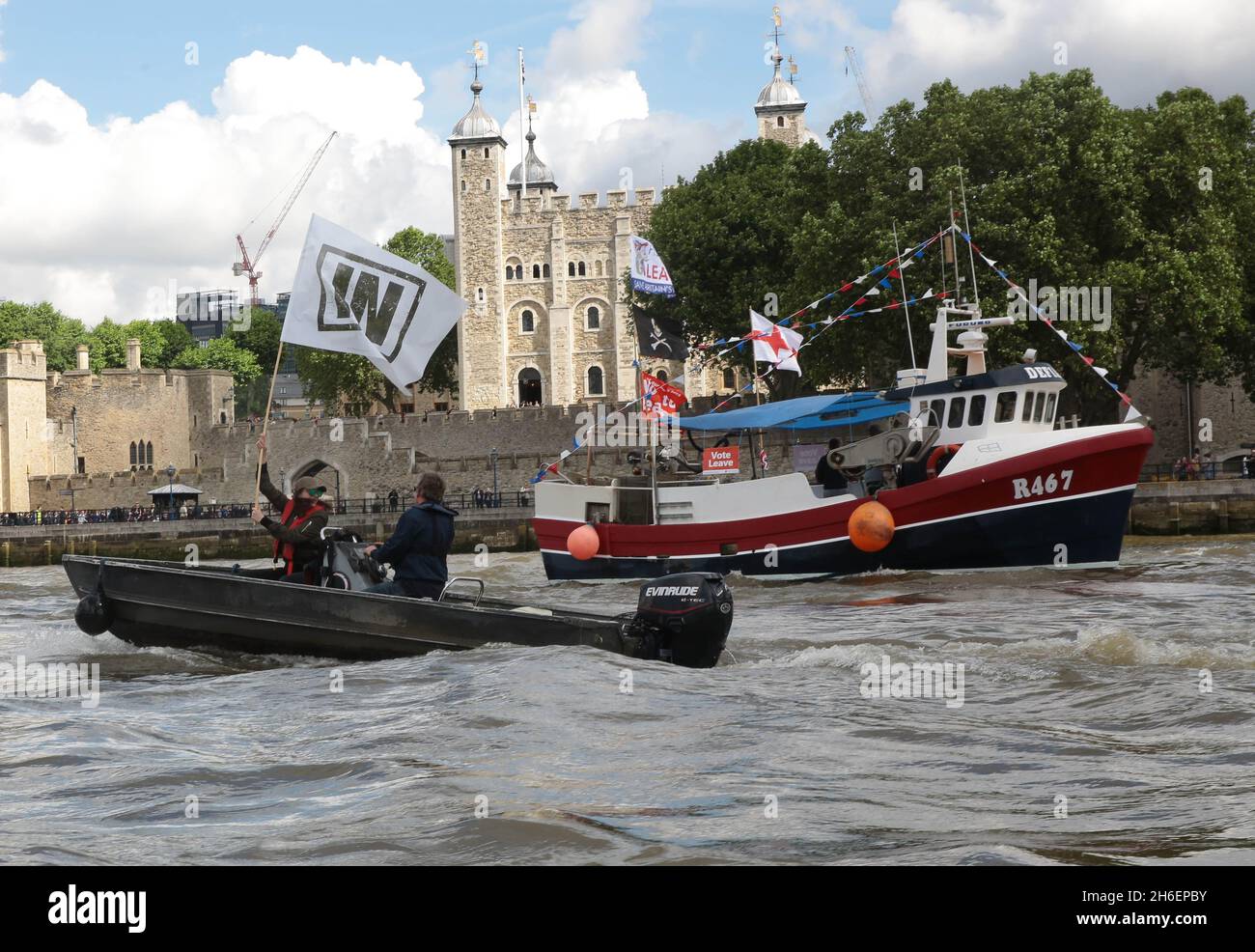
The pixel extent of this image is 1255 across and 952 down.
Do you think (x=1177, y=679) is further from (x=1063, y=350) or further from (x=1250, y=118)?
(x=1250, y=118)

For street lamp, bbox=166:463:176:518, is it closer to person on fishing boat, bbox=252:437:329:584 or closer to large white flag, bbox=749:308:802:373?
large white flag, bbox=749:308:802:373

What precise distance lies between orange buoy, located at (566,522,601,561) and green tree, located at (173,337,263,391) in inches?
2636

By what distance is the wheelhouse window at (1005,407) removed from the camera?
21.2m

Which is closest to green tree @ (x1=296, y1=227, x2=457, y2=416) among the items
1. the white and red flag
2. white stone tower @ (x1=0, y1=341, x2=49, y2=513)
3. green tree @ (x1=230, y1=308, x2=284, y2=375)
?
white stone tower @ (x1=0, y1=341, x2=49, y2=513)

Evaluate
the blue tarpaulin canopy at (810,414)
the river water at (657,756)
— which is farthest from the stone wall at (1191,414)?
the river water at (657,756)

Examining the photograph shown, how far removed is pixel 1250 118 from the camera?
37750 mm

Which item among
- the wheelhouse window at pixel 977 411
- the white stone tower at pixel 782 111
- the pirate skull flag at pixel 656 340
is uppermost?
the white stone tower at pixel 782 111

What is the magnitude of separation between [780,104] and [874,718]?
6701 centimetres

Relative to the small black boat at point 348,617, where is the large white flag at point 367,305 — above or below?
above

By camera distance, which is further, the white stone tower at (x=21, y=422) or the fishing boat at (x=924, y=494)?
the white stone tower at (x=21, y=422)

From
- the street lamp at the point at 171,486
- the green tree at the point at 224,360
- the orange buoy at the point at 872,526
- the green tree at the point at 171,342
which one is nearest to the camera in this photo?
the orange buoy at the point at 872,526

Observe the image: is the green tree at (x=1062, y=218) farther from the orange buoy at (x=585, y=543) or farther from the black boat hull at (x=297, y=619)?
the black boat hull at (x=297, y=619)

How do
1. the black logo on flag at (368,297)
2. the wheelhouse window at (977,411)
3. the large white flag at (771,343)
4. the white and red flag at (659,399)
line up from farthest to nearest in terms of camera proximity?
the large white flag at (771,343)
the white and red flag at (659,399)
the wheelhouse window at (977,411)
the black logo on flag at (368,297)

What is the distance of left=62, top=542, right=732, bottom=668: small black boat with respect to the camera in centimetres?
1084
